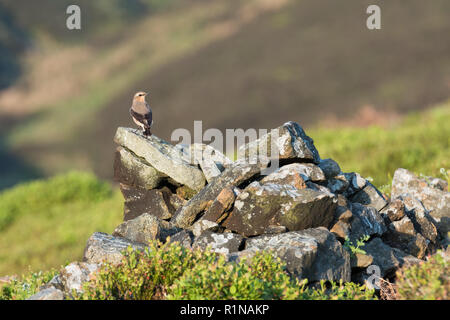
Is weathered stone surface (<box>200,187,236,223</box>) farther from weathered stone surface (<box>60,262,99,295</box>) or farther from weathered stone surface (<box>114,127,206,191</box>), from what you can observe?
weathered stone surface (<box>60,262,99,295</box>)

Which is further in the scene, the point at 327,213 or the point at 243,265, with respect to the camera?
the point at 327,213

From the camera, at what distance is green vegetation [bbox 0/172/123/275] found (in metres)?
19.8

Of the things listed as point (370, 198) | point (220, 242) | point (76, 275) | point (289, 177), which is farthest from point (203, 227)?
→ point (370, 198)

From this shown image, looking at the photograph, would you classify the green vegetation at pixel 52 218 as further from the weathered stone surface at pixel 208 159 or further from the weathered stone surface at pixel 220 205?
the weathered stone surface at pixel 220 205

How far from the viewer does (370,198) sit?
11789 millimetres

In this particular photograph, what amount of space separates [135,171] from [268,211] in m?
3.83

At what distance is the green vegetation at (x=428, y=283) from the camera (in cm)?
676

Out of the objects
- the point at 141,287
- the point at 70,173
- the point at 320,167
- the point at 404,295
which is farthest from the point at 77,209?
the point at 404,295

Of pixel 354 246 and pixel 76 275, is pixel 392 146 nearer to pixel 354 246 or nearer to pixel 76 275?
pixel 354 246

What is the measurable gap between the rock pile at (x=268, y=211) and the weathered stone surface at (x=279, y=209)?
2cm

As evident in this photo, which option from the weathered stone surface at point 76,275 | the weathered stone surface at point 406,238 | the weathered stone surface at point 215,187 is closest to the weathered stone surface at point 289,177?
the weathered stone surface at point 215,187

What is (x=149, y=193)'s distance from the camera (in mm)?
11836

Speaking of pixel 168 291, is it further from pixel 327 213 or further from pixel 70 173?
pixel 70 173
